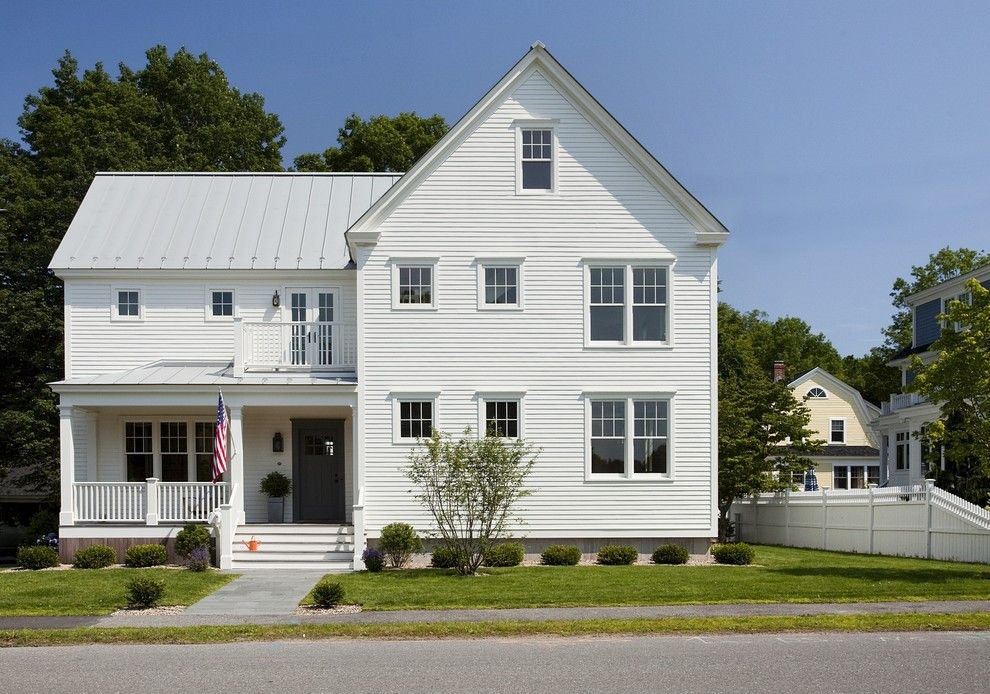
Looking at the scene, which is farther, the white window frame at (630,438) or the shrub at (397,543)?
the white window frame at (630,438)

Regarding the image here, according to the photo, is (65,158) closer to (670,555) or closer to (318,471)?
(318,471)

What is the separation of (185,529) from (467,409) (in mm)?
6719

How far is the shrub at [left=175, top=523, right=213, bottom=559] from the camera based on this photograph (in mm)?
21969

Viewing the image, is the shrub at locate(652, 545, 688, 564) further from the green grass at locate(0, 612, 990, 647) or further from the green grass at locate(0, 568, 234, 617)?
the green grass at locate(0, 568, 234, 617)

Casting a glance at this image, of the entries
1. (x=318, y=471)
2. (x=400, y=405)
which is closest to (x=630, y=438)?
(x=400, y=405)

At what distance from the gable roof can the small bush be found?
26.3 feet

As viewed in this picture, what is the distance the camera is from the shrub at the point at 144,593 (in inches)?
629

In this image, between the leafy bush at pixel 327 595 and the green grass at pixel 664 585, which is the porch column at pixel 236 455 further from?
the leafy bush at pixel 327 595

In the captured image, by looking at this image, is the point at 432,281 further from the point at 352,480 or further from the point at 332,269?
the point at 352,480

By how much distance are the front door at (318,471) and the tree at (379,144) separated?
833 inches

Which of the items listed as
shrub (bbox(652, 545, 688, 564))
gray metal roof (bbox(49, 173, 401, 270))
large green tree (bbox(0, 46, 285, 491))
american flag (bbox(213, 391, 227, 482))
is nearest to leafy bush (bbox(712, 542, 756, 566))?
shrub (bbox(652, 545, 688, 564))

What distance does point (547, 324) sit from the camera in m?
23.8

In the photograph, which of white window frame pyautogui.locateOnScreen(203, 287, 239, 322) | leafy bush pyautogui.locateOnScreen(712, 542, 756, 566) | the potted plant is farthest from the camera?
white window frame pyautogui.locateOnScreen(203, 287, 239, 322)

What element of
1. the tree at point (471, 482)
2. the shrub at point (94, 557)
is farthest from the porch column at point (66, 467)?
the tree at point (471, 482)
